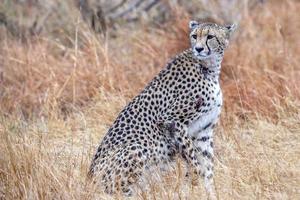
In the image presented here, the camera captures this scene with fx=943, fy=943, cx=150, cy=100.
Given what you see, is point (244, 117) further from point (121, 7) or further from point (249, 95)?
point (121, 7)

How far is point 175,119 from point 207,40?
436 millimetres

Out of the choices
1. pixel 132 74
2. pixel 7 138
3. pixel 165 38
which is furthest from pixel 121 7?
pixel 7 138

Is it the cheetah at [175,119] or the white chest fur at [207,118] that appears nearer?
the cheetah at [175,119]

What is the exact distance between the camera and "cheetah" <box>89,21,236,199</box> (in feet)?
14.6

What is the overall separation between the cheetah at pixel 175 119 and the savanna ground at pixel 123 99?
0.48 ft

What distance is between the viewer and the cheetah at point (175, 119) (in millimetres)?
4461

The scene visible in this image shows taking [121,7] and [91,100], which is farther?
[121,7]

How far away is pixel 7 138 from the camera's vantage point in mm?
4211

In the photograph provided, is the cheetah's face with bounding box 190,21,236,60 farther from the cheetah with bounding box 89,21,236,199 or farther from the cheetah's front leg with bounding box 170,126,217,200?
the cheetah's front leg with bounding box 170,126,217,200

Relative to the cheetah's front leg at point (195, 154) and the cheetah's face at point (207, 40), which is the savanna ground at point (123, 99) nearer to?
the cheetah's front leg at point (195, 154)

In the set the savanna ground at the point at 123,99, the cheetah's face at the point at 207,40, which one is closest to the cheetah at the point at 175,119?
the cheetah's face at the point at 207,40

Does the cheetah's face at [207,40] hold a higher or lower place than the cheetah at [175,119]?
higher

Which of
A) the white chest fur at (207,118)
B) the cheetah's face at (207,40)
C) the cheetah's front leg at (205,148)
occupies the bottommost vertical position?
the cheetah's front leg at (205,148)

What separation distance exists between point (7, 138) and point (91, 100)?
2015 millimetres
